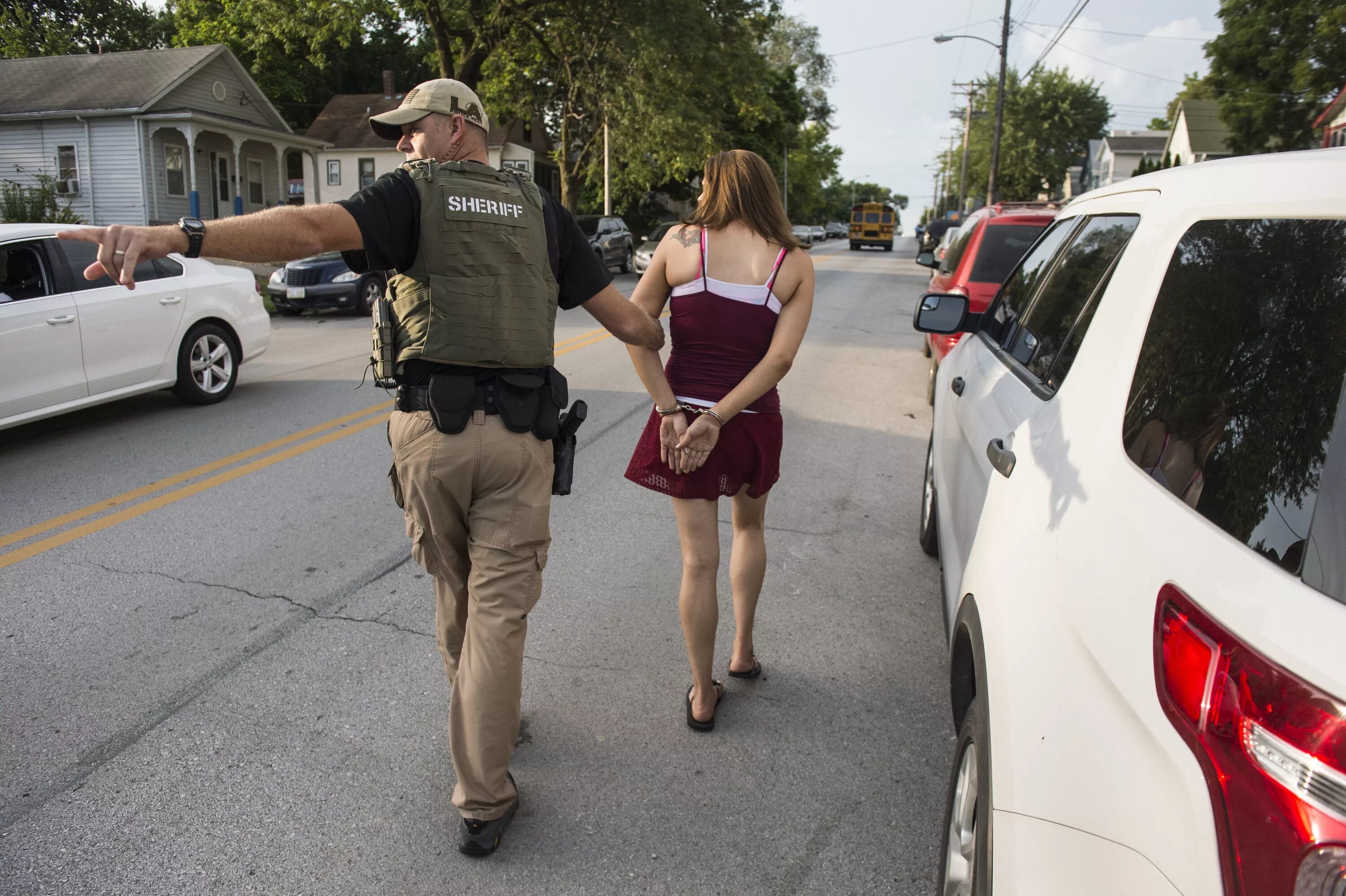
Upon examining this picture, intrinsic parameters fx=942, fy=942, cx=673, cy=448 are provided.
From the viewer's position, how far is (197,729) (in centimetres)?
323

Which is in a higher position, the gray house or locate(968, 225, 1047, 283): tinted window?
the gray house

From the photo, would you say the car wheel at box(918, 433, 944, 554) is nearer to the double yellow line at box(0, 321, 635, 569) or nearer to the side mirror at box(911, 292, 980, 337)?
the side mirror at box(911, 292, 980, 337)

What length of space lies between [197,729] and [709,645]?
5.83 ft

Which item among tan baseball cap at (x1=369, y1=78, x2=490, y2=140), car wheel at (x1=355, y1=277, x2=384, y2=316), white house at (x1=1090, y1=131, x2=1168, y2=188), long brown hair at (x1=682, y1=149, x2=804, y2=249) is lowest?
car wheel at (x1=355, y1=277, x2=384, y2=316)

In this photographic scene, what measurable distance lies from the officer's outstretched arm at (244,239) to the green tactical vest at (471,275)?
216 mm

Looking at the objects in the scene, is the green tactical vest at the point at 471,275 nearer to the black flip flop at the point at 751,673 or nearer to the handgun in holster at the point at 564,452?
the handgun in holster at the point at 564,452

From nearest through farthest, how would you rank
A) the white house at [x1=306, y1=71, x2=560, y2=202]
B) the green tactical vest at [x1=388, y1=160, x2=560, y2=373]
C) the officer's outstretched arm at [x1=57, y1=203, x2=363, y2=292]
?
the officer's outstretched arm at [x1=57, y1=203, x2=363, y2=292]
the green tactical vest at [x1=388, y1=160, x2=560, y2=373]
the white house at [x1=306, y1=71, x2=560, y2=202]

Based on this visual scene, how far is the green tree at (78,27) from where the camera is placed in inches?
2005

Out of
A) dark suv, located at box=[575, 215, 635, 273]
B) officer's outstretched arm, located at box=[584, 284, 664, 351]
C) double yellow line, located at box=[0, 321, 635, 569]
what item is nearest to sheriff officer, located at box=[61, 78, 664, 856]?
officer's outstretched arm, located at box=[584, 284, 664, 351]

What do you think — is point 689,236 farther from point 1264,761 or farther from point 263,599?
point 263,599

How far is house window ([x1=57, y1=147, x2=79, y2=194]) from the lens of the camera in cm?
3041

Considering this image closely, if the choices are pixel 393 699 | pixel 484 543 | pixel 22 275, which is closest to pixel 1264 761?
pixel 484 543

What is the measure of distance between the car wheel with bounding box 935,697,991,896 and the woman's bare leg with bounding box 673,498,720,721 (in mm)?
1033

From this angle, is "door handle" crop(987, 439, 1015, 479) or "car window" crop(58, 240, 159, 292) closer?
"door handle" crop(987, 439, 1015, 479)
